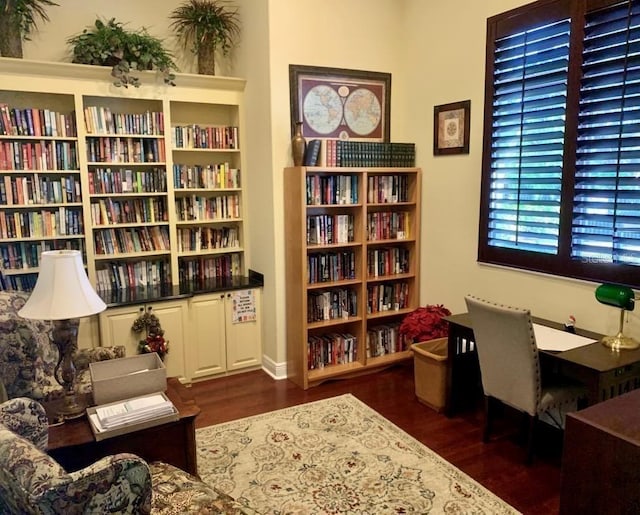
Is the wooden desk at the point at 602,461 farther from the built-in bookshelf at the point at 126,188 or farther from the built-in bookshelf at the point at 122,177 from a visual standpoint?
the built-in bookshelf at the point at 126,188

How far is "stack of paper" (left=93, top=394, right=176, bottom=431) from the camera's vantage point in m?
1.98

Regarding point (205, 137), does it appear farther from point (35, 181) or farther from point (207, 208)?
point (35, 181)

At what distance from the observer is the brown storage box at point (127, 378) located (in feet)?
7.10

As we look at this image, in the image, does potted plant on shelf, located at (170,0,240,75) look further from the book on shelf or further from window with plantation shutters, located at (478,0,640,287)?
window with plantation shutters, located at (478,0,640,287)

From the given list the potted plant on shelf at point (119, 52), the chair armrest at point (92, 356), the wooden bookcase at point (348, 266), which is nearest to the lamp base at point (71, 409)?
the chair armrest at point (92, 356)

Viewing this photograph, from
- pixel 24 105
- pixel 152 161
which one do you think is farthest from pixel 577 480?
pixel 24 105

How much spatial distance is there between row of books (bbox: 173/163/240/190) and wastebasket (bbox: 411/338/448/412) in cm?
199

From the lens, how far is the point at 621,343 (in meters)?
2.65

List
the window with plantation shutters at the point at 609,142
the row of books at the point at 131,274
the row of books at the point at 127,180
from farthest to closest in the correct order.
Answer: the row of books at the point at 131,274 → the row of books at the point at 127,180 → the window with plantation shutters at the point at 609,142

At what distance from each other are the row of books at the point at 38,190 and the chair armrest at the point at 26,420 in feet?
7.35

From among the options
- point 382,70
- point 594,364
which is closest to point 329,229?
point 382,70

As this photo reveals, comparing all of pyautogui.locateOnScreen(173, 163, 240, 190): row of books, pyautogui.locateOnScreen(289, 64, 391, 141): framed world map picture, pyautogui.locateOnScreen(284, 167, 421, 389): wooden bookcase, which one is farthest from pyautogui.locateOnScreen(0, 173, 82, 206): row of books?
pyautogui.locateOnScreen(289, 64, 391, 141): framed world map picture

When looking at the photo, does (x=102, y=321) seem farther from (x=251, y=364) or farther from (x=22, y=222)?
(x=251, y=364)

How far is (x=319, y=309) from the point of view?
12.9ft
